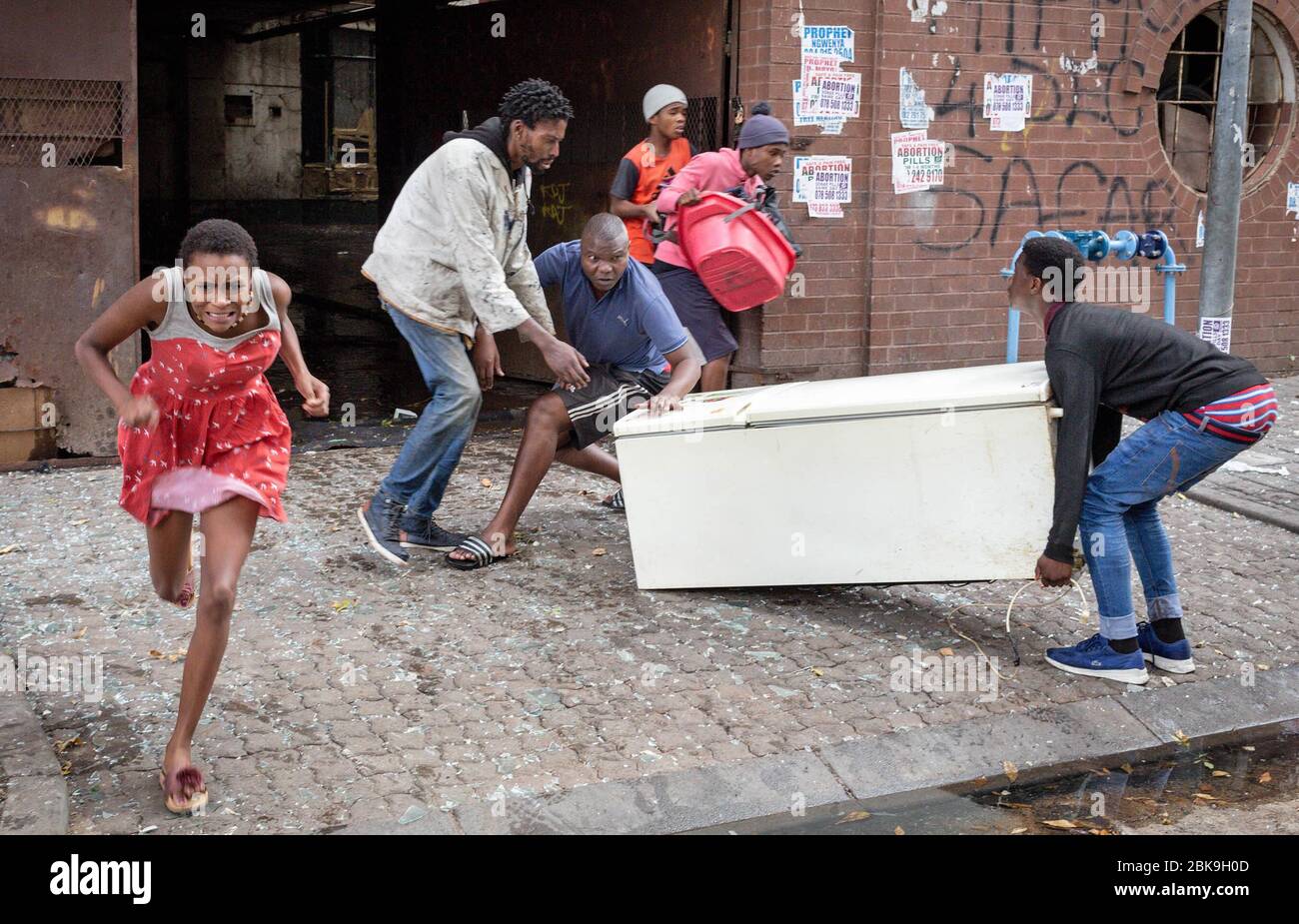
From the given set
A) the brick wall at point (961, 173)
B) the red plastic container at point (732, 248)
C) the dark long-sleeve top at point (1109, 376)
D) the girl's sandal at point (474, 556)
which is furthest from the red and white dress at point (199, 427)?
the brick wall at point (961, 173)

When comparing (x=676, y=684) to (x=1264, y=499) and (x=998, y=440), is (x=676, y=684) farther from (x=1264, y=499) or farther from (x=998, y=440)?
(x=1264, y=499)

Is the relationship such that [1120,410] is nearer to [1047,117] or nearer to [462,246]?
[462,246]

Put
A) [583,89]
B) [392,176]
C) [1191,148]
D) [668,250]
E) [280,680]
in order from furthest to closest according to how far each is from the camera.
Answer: [392,176]
[1191,148]
[583,89]
[668,250]
[280,680]

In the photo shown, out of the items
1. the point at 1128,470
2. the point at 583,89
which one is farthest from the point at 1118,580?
the point at 583,89

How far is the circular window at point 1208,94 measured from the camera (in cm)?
1018

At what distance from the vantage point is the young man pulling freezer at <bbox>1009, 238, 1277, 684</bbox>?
456cm

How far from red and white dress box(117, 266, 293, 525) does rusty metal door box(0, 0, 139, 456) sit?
3449 mm

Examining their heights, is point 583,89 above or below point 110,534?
above

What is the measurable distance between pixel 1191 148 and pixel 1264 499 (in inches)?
159

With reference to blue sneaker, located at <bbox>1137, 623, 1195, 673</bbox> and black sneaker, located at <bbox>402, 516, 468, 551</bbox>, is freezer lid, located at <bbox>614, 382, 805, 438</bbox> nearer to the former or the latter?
black sneaker, located at <bbox>402, 516, 468, 551</bbox>

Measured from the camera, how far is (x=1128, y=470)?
471cm

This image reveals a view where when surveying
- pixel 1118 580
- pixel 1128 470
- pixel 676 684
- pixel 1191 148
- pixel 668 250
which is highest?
pixel 1191 148

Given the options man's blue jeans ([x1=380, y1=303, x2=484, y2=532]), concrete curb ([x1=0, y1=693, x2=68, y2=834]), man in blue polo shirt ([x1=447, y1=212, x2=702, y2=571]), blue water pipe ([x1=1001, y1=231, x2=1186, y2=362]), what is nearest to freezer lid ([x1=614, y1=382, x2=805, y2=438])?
man in blue polo shirt ([x1=447, y1=212, x2=702, y2=571])

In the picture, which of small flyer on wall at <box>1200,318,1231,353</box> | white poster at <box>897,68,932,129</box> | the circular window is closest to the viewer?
small flyer on wall at <box>1200,318,1231,353</box>
